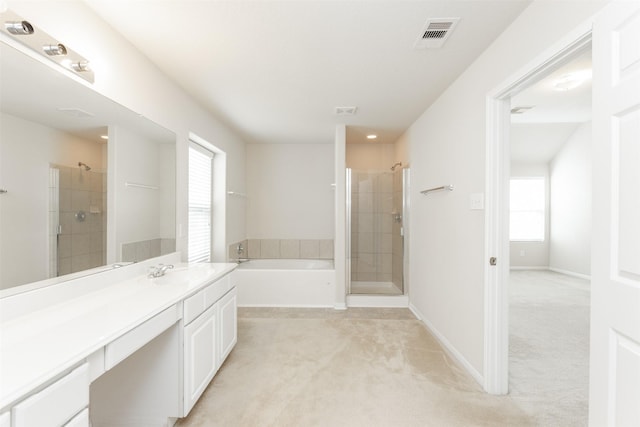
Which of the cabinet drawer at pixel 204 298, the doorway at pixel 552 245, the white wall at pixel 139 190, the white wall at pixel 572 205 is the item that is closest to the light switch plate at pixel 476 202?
the doorway at pixel 552 245

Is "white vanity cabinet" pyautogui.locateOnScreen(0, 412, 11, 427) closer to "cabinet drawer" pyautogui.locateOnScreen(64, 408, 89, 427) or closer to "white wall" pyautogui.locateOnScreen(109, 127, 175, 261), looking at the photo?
"cabinet drawer" pyautogui.locateOnScreen(64, 408, 89, 427)

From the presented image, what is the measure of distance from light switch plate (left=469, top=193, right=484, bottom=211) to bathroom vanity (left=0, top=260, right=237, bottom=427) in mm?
1958

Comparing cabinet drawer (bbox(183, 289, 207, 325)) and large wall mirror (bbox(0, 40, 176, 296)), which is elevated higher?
large wall mirror (bbox(0, 40, 176, 296))

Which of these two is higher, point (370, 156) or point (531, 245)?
point (370, 156)

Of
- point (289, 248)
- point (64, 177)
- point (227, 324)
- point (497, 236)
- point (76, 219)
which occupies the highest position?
point (64, 177)

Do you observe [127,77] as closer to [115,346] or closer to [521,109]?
[115,346]

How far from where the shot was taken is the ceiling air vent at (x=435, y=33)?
1794 millimetres

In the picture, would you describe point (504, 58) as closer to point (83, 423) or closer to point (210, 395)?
point (83, 423)

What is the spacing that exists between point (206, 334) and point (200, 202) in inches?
76.1

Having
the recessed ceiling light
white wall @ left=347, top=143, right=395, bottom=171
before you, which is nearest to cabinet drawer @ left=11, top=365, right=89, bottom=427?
the recessed ceiling light

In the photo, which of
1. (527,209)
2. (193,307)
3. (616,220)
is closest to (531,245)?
(527,209)

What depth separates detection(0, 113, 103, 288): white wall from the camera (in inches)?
50.8

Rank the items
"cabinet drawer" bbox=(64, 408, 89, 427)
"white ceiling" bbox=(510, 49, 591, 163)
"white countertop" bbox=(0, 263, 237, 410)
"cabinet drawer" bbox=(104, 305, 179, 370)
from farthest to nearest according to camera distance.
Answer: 1. "white ceiling" bbox=(510, 49, 591, 163)
2. "cabinet drawer" bbox=(104, 305, 179, 370)
3. "cabinet drawer" bbox=(64, 408, 89, 427)
4. "white countertop" bbox=(0, 263, 237, 410)

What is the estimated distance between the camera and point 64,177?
157cm
